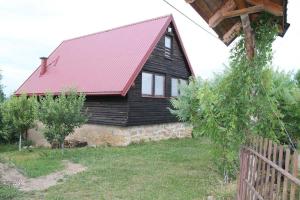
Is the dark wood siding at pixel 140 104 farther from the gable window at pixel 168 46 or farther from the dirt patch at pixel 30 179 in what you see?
the dirt patch at pixel 30 179

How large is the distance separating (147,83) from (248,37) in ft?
41.3

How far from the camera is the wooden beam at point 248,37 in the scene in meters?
5.00

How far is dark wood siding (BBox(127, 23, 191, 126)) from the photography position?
54.2 feet

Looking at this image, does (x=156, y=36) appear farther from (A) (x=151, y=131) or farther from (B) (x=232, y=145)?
(B) (x=232, y=145)

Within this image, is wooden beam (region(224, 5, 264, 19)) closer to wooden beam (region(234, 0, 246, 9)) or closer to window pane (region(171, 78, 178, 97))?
wooden beam (region(234, 0, 246, 9))

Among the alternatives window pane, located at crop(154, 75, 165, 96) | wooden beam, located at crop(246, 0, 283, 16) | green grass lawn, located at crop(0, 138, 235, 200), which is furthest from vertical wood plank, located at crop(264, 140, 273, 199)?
window pane, located at crop(154, 75, 165, 96)

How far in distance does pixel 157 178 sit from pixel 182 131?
11.3 meters

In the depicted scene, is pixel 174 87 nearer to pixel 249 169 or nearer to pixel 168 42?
pixel 168 42

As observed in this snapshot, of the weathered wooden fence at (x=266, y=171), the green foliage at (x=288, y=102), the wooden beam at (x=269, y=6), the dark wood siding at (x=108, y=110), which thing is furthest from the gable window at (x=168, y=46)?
the wooden beam at (x=269, y=6)

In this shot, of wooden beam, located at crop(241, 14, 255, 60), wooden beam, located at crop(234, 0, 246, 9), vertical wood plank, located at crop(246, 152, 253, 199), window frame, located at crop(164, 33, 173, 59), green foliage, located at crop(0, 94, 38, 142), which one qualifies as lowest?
vertical wood plank, located at crop(246, 152, 253, 199)

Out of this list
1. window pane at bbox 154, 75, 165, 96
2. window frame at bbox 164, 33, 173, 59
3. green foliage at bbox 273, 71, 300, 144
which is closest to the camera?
green foliage at bbox 273, 71, 300, 144

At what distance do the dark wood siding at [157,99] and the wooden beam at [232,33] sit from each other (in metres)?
10.6

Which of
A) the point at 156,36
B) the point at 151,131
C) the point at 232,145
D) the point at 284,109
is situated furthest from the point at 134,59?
the point at 232,145

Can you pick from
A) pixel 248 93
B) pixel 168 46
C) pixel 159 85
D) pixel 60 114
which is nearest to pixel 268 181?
pixel 248 93
